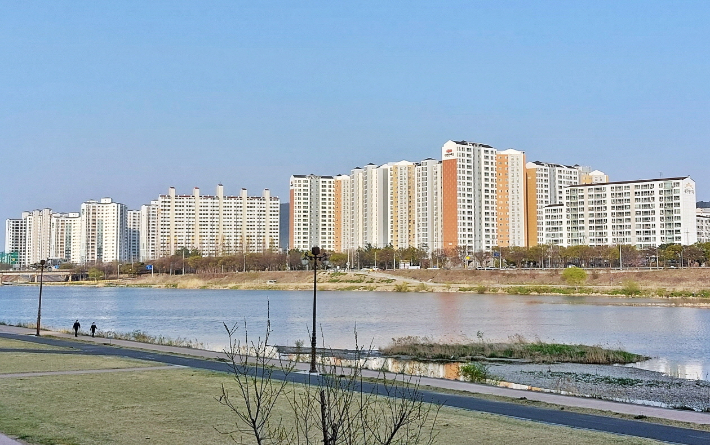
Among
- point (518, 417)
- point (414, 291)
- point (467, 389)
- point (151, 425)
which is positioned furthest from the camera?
point (414, 291)

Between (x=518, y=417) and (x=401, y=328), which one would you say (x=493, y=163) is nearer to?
(x=401, y=328)

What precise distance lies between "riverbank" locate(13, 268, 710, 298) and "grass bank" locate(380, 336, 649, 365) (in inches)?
1828

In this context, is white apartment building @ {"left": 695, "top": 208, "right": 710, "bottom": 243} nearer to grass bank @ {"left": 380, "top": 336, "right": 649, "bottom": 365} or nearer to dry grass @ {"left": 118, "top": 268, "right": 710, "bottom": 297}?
dry grass @ {"left": 118, "top": 268, "right": 710, "bottom": 297}

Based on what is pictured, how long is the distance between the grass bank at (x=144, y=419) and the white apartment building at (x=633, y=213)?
471 ft

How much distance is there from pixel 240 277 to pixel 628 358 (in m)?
126

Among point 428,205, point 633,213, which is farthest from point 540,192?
point 428,205

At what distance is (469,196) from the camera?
158 meters

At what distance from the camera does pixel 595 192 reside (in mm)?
157875

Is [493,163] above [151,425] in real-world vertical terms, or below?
above

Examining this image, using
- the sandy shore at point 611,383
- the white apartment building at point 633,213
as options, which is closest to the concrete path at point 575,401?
the sandy shore at point 611,383

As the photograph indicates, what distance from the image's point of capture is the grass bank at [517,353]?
30656 mm

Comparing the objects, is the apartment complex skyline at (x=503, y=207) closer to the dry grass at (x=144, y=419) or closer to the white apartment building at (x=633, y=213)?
the white apartment building at (x=633, y=213)

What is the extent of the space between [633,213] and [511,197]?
27.5m

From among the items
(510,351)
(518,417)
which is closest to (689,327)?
(510,351)
